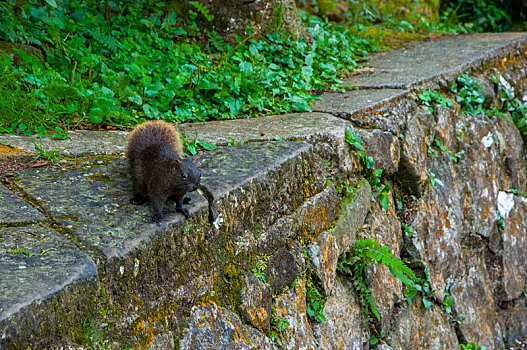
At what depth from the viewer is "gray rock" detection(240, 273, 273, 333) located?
9.19ft

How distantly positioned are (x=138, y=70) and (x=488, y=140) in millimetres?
4024

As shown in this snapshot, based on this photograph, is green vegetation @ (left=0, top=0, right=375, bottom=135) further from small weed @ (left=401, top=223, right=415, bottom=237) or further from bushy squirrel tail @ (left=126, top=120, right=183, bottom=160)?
small weed @ (left=401, top=223, right=415, bottom=237)

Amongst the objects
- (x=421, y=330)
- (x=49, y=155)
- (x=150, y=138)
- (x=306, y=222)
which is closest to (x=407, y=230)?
(x=421, y=330)

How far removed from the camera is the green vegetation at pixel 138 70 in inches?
150

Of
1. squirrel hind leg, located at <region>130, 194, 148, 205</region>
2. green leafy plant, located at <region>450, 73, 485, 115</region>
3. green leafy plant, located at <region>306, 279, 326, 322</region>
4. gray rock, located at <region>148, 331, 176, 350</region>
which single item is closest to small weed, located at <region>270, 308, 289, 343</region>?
green leafy plant, located at <region>306, 279, 326, 322</region>

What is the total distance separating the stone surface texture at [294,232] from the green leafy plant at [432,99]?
0.23 feet

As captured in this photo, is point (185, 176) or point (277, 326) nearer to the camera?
point (185, 176)

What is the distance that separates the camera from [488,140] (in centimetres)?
588

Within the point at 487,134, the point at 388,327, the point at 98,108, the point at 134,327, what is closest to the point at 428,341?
the point at 388,327

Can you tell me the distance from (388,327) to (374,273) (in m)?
0.48

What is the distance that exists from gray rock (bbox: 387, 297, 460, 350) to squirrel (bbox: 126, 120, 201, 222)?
2381 millimetres

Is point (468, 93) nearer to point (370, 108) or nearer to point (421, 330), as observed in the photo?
point (370, 108)

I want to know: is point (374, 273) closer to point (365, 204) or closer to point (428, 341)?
point (365, 204)

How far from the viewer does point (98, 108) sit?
382 cm
